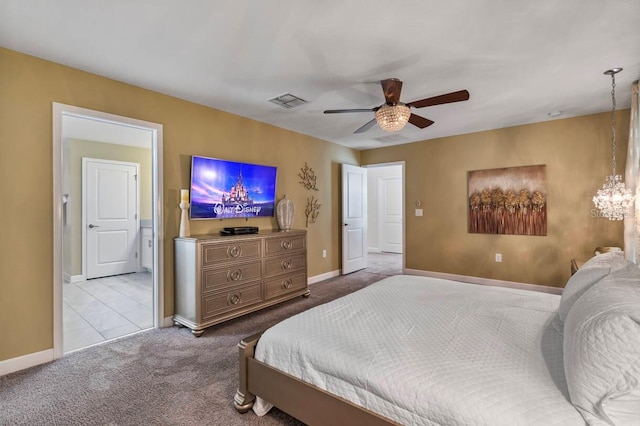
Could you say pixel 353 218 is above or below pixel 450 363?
above

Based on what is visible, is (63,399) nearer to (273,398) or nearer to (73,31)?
(273,398)

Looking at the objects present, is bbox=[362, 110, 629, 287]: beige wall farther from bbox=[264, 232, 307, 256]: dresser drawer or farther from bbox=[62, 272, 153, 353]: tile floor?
bbox=[62, 272, 153, 353]: tile floor

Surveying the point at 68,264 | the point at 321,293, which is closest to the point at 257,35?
the point at 321,293

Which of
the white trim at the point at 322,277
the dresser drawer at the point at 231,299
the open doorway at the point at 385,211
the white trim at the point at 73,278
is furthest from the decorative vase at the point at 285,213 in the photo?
the open doorway at the point at 385,211

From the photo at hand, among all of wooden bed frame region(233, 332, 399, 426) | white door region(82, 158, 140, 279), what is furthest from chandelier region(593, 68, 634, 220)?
white door region(82, 158, 140, 279)

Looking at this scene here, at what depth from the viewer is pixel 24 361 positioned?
7.70 ft

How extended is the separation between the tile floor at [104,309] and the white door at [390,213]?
19.6ft

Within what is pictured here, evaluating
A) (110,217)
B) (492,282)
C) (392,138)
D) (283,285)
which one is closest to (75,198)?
(110,217)

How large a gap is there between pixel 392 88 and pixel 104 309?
4097 mm

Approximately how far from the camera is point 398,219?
8.56 metres

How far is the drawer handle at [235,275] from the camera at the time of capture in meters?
3.22

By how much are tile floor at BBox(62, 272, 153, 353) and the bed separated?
6.48 ft

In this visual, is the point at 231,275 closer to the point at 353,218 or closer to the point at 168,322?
the point at 168,322

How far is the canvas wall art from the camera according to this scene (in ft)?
13.8
